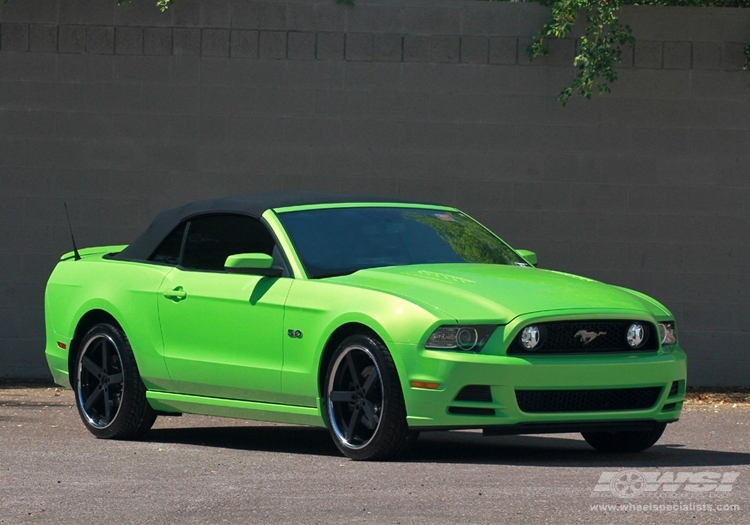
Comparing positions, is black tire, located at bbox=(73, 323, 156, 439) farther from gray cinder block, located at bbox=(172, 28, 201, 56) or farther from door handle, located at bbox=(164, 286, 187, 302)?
gray cinder block, located at bbox=(172, 28, 201, 56)

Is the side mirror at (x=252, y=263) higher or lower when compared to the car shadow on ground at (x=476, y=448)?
higher

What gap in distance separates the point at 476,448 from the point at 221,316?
1730mm

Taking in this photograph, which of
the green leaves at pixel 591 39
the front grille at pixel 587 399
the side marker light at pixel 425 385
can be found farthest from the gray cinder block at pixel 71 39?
the front grille at pixel 587 399

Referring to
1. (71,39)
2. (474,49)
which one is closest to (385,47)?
(474,49)

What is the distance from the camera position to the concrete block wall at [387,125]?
1340cm

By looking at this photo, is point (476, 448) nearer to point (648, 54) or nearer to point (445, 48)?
point (445, 48)

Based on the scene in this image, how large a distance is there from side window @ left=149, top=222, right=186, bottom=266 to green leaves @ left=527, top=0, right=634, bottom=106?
4.69 m

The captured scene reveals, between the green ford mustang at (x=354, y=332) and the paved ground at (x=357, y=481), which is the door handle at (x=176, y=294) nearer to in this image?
the green ford mustang at (x=354, y=332)

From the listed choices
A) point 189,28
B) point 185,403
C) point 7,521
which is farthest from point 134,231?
point 7,521

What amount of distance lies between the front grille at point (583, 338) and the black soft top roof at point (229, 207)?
1941 mm

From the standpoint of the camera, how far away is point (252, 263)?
822cm

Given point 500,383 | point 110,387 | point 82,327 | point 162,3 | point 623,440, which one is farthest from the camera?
point 162,3

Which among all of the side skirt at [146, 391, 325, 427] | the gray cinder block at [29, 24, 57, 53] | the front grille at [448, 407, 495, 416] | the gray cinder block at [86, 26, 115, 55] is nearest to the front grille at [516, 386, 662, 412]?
the front grille at [448, 407, 495, 416]

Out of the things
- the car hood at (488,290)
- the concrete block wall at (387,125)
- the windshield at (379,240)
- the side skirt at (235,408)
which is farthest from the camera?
the concrete block wall at (387,125)
